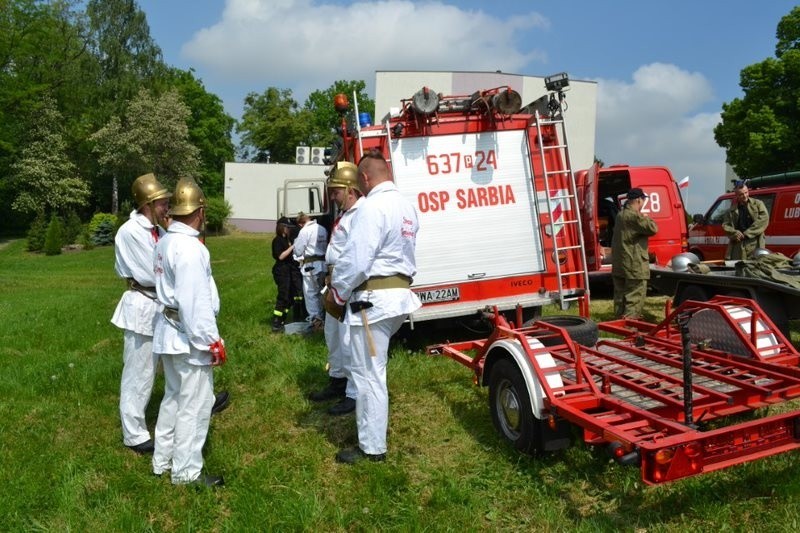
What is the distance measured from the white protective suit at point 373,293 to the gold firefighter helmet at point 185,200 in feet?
3.26

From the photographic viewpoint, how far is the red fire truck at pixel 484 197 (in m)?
6.97

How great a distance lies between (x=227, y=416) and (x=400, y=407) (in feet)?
5.19

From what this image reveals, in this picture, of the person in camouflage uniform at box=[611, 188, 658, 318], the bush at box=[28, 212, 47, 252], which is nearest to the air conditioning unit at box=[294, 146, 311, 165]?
the bush at box=[28, 212, 47, 252]

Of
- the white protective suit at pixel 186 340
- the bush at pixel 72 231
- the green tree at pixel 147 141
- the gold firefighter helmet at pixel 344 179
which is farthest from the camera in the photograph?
the green tree at pixel 147 141

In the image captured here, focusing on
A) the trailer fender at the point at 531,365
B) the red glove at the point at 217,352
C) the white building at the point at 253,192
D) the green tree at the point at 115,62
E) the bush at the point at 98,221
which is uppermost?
the green tree at the point at 115,62

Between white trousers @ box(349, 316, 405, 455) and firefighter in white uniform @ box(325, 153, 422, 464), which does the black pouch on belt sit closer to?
firefighter in white uniform @ box(325, 153, 422, 464)

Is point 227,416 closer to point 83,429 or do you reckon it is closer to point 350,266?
point 83,429

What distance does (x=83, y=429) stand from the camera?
17.1ft

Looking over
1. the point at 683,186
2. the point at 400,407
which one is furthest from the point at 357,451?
the point at 683,186

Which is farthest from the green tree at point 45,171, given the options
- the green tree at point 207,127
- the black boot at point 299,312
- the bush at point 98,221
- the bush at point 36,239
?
the black boot at point 299,312

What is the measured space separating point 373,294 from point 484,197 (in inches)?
128

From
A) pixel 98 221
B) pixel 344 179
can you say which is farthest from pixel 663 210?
pixel 98 221

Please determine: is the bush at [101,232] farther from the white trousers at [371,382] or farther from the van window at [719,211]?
the white trousers at [371,382]

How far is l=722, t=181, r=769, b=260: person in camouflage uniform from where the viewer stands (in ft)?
28.7
